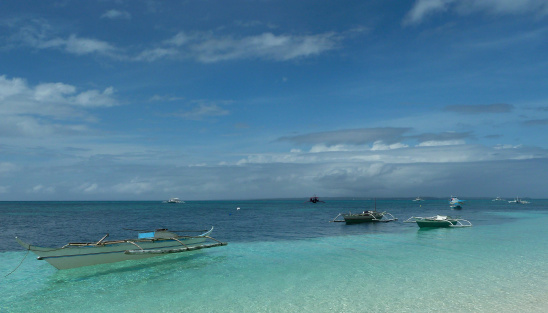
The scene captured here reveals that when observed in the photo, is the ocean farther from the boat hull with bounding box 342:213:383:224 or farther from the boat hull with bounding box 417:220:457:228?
the boat hull with bounding box 342:213:383:224

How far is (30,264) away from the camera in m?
21.8

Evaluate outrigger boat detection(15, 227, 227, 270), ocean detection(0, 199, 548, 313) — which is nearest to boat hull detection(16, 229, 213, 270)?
outrigger boat detection(15, 227, 227, 270)

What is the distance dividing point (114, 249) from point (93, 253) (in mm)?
1303

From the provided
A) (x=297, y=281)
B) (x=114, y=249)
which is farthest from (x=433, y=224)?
(x=114, y=249)

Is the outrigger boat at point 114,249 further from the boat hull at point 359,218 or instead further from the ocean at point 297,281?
the boat hull at point 359,218

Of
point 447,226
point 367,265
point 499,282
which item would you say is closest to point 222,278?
point 367,265

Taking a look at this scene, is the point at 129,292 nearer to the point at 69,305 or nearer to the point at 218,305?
the point at 69,305

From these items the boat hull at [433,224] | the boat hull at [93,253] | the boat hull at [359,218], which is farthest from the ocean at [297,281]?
the boat hull at [359,218]

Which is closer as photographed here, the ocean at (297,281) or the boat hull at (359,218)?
the ocean at (297,281)

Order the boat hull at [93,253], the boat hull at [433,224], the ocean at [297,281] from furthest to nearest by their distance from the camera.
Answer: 1. the boat hull at [433,224]
2. the boat hull at [93,253]
3. the ocean at [297,281]

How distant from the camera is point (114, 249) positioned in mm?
21375

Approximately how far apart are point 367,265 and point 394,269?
5.54 feet

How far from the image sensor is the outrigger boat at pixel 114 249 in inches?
747

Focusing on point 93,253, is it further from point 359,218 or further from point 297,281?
point 359,218
